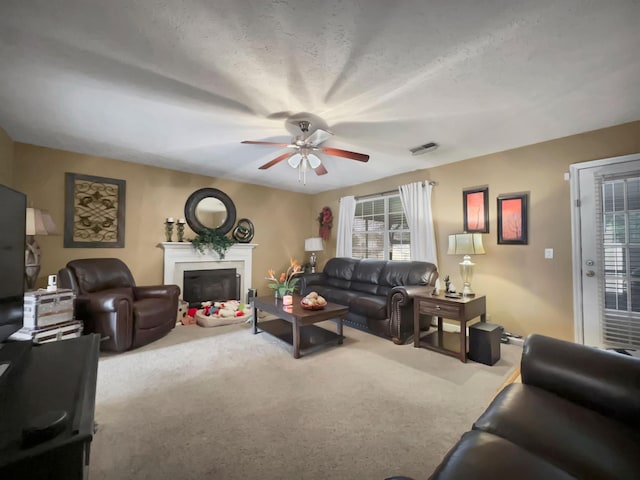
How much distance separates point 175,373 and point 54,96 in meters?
2.59

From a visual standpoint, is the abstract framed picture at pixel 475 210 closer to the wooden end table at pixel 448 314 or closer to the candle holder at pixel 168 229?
the wooden end table at pixel 448 314

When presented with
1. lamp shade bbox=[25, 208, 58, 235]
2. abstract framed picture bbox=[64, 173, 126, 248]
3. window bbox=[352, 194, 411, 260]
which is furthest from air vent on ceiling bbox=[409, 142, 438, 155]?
lamp shade bbox=[25, 208, 58, 235]

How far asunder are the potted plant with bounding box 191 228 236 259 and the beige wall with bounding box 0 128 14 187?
2131 millimetres

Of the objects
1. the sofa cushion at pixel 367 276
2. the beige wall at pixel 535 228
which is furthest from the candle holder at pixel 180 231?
the beige wall at pixel 535 228

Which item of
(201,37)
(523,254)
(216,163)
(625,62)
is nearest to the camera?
(201,37)

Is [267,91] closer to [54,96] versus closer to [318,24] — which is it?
[318,24]

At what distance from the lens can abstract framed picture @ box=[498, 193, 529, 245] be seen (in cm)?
328

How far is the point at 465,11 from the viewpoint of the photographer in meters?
1.46

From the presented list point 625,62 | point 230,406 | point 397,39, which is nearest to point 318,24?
point 397,39

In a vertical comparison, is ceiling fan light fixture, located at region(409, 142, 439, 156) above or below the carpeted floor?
above

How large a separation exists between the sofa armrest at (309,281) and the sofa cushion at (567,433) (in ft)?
11.5

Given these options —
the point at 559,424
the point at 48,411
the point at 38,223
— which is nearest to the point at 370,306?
the point at 559,424

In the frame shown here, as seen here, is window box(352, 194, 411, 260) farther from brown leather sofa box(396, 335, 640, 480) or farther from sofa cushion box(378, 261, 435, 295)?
brown leather sofa box(396, 335, 640, 480)

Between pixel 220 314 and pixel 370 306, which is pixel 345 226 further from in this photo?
pixel 220 314
